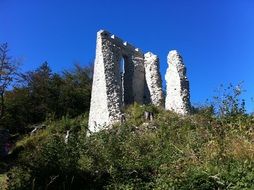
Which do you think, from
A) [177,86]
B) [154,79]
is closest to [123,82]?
[154,79]

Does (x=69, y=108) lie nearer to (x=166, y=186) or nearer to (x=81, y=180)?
(x=81, y=180)

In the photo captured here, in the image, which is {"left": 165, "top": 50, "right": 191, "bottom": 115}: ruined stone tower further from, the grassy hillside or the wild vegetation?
the grassy hillside

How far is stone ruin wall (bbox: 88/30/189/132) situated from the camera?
2470 cm

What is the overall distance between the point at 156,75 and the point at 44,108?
918 centimetres

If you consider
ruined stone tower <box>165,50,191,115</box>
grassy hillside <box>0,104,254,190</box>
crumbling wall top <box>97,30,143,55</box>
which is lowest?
grassy hillside <box>0,104,254,190</box>

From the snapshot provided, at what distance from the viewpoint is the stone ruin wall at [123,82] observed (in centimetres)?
2470

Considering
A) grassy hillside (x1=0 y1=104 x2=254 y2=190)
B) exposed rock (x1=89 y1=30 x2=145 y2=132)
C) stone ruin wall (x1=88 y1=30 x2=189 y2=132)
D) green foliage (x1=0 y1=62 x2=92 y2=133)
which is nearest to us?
grassy hillside (x1=0 y1=104 x2=254 y2=190)

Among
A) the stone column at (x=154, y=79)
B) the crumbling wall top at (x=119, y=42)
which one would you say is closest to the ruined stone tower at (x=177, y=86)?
the stone column at (x=154, y=79)

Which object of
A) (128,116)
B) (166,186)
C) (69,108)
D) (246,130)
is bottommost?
(166,186)

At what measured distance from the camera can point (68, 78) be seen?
37719 mm

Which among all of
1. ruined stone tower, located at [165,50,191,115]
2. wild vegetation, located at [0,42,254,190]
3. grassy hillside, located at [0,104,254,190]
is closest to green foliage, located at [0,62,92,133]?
ruined stone tower, located at [165,50,191,115]

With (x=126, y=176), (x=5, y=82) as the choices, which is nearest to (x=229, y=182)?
(x=126, y=176)

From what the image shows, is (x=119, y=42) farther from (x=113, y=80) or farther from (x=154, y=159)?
(x=154, y=159)

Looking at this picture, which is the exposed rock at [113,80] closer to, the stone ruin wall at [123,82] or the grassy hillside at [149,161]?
the stone ruin wall at [123,82]
